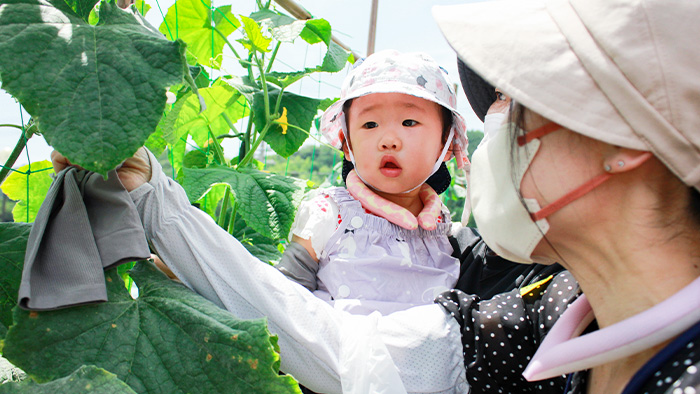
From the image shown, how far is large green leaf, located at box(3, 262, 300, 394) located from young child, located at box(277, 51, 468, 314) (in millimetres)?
459

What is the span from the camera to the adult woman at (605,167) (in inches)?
24.1

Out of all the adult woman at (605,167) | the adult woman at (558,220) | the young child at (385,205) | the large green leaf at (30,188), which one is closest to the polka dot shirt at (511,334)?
the adult woman at (558,220)

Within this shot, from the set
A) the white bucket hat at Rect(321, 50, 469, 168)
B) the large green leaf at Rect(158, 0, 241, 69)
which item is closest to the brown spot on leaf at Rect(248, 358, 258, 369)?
the white bucket hat at Rect(321, 50, 469, 168)

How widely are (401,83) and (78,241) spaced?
35.6 inches

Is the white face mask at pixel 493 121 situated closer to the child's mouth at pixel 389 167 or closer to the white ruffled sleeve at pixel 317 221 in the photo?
the child's mouth at pixel 389 167

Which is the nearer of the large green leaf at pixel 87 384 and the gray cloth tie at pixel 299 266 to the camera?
the large green leaf at pixel 87 384

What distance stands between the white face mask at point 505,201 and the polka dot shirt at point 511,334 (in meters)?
0.22

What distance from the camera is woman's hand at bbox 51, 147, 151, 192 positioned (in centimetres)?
90

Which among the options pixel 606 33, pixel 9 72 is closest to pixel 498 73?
pixel 606 33

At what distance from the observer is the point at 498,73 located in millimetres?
702

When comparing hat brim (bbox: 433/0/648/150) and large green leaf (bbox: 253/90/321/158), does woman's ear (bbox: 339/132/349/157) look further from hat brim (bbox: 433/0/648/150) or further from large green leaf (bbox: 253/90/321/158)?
hat brim (bbox: 433/0/648/150)

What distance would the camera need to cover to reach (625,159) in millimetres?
652

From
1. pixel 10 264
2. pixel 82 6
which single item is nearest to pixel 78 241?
pixel 10 264

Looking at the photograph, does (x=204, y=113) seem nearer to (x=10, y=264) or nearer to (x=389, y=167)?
(x=389, y=167)
